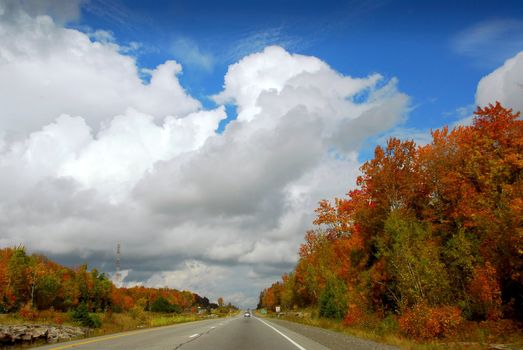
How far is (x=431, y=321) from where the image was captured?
19.1 metres

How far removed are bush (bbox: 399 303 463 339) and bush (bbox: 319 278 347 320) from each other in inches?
719

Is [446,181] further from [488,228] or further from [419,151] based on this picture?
[488,228]

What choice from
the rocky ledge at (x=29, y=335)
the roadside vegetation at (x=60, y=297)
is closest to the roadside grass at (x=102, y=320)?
the roadside vegetation at (x=60, y=297)

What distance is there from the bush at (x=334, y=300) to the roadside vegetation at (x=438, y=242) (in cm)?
14

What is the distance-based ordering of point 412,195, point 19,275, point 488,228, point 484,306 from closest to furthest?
point 488,228, point 484,306, point 412,195, point 19,275

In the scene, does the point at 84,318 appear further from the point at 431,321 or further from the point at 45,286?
the point at 45,286

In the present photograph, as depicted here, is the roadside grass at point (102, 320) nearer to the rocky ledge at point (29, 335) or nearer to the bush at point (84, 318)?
the bush at point (84, 318)

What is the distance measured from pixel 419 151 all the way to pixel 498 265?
18.5m

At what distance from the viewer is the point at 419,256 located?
20.9m

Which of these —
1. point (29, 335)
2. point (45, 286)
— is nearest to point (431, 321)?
point (29, 335)

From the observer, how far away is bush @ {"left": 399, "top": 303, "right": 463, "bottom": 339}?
19.1m

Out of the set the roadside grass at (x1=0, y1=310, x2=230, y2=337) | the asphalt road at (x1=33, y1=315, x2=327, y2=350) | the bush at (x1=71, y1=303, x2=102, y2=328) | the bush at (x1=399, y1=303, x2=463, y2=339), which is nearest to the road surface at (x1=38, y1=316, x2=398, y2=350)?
the asphalt road at (x1=33, y1=315, x2=327, y2=350)

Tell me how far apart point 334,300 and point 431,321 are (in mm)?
23657

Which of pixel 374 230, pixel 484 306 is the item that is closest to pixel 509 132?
pixel 374 230
